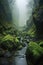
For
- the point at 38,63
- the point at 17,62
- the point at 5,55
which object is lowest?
the point at 38,63

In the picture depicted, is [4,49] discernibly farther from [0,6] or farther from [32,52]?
[0,6]

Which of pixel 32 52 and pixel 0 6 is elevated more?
pixel 0 6

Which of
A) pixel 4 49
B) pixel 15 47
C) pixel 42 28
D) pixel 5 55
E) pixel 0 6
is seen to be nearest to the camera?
pixel 5 55

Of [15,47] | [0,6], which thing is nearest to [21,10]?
[0,6]

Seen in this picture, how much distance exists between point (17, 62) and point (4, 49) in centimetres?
948

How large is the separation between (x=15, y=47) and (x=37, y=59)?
54.1 ft

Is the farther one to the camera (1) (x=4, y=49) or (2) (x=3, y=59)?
(1) (x=4, y=49)

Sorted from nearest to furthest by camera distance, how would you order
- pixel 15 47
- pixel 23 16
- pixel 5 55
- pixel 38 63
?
pixel 38 63
pixel 5 55
pixel 15 47
pixel 23 16

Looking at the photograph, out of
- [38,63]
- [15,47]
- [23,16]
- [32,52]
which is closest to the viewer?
[38,63]

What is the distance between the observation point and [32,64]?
2609 cm

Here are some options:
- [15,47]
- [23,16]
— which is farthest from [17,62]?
[23,16]

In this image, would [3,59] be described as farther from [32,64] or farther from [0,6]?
[0,6]

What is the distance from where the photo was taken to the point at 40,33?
61.1 metres

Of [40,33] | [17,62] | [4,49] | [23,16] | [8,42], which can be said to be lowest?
[17,62]
